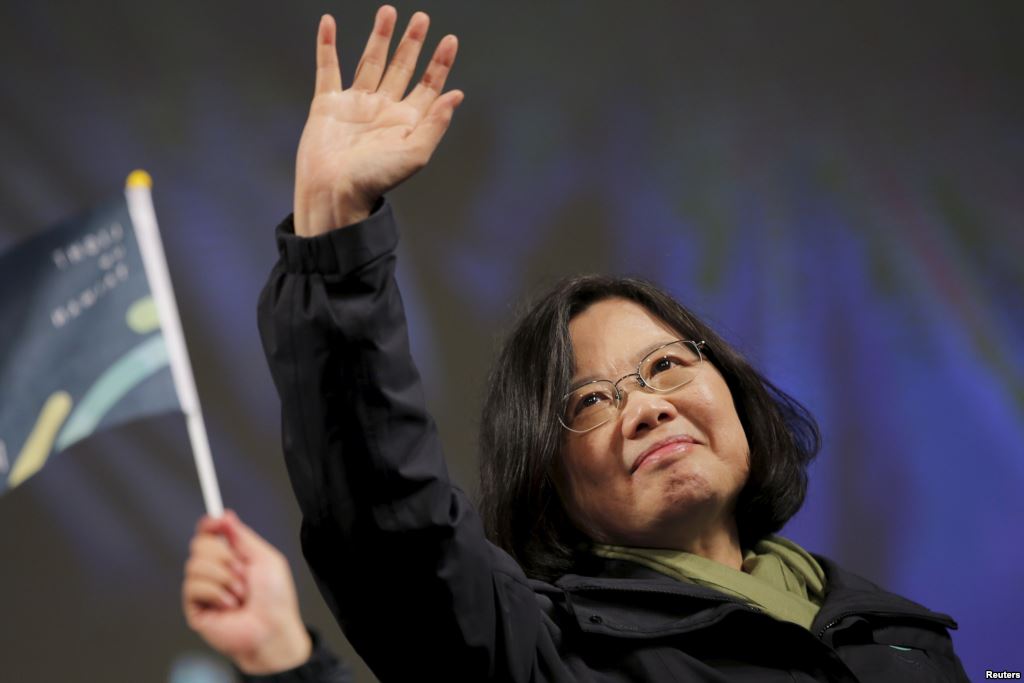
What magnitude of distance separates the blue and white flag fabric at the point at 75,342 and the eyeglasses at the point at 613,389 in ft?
2.53

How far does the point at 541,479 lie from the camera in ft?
5.90

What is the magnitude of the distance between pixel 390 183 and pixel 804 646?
2.59 feet

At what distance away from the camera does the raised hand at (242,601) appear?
1.03 metres

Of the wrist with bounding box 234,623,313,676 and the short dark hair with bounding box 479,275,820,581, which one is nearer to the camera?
the wrist with bounding box 234,623,313,676

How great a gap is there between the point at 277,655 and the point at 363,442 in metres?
0.23

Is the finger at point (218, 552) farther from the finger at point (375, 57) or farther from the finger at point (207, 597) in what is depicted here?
the finger at point (375, 57)

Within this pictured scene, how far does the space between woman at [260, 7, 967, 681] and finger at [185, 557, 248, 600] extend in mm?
165

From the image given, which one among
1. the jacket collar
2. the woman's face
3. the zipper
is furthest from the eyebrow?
the zipper

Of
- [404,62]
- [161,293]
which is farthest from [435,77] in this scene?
[161,293]

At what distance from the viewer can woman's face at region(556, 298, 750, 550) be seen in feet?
5.66

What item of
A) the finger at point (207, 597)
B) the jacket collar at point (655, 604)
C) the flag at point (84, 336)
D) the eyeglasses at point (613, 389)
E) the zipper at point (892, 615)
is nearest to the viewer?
the finger at point (207, 597)

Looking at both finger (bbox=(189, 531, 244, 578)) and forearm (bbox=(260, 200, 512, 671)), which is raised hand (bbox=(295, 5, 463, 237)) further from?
finger (bbox=(189, 531, 244, 578))

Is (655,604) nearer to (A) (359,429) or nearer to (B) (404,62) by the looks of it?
(A) (359,429)

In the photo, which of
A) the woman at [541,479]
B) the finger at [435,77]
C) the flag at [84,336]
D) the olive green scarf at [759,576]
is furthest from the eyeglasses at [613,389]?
the flag at [84,336]
